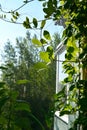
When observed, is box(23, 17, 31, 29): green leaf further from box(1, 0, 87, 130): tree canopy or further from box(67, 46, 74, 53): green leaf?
box(67, 46, 74, 53): green leaf

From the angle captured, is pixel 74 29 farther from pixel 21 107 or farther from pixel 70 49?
pixel 21 107

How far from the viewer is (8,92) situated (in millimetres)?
1531

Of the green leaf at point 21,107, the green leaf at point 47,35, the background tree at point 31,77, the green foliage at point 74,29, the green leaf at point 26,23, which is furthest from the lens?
the background tree at point 31,77

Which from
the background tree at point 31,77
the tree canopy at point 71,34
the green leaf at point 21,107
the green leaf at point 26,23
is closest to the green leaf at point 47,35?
the tree canopy at point 71,34

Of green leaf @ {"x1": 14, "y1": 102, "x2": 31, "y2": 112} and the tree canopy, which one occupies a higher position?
the tree canopy

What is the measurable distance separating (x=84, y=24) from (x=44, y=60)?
43cm

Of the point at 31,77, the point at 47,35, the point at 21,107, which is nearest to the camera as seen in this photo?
the point at 21,107

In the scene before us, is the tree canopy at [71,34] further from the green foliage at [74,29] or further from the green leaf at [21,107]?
the green leaf at [21,107]

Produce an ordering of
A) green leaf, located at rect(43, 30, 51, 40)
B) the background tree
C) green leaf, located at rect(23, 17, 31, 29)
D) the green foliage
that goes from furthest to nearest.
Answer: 1. the background tree
2. green leaf, located at rect(23, 17, 31, 29)
3. the green foliage
4. green leaf, located at rect(43, 30, 51, 40)

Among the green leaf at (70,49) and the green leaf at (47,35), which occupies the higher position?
the green leaf at (47,35)

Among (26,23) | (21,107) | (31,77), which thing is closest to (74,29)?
(26,23)

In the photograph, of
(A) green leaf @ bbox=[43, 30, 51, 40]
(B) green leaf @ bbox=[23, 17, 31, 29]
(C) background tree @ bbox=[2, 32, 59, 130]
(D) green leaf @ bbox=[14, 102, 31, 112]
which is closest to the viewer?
(D) green leaf @ bbox=[14, 102, 31, 112]

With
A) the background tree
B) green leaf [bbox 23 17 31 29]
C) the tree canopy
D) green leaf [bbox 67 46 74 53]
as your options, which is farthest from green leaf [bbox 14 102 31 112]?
the background tree

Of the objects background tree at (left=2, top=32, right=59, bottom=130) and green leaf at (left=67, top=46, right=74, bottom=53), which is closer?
green leaf at (left=67, top=46, right=74, bottom=53)
